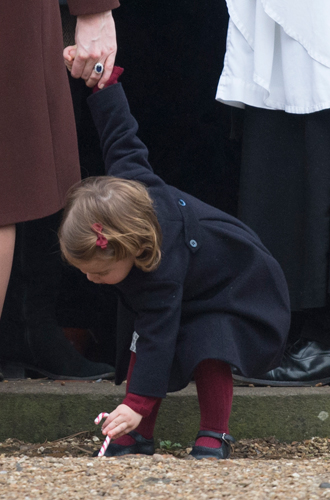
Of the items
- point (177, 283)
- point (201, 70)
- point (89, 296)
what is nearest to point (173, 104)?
point (201, 70)

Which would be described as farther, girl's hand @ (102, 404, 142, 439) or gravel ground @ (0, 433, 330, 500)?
girl's hand @ (102, 404, 142, 439)

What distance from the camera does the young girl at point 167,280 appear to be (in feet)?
5.60

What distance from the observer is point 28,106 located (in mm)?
1714

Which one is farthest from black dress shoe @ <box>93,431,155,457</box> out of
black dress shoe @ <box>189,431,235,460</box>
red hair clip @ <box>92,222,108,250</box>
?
red hair clip @ <box>92,222,108,250</box>

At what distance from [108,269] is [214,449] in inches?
23.4

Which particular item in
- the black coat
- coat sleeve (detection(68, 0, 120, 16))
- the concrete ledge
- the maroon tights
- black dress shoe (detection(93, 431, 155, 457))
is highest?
coat sleeve (detection(68, 0, 120, 16))

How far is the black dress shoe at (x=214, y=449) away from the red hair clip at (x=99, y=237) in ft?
2.13

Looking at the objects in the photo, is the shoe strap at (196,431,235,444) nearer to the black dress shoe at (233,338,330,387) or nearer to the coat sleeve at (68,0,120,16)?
the black dress shoe at (233,338,330,387)

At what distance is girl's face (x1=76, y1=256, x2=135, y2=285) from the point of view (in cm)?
172

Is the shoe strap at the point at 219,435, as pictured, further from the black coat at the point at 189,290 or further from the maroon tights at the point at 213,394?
the black coat at the point at 189,290

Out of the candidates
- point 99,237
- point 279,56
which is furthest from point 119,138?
point 279,56

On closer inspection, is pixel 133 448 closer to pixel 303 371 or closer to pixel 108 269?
pixel 108 269

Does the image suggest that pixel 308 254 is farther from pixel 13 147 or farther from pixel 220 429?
pixel 13 147

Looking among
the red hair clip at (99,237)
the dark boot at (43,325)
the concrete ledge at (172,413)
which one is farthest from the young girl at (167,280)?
the dark boot at (43,325)
